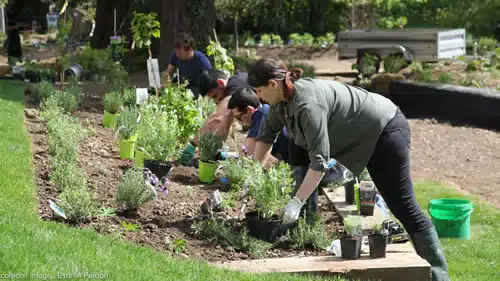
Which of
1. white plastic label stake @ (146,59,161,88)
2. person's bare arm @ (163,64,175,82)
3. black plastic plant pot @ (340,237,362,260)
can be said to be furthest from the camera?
person's bare arm @ (163,64,175,82)

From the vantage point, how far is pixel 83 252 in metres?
4.63

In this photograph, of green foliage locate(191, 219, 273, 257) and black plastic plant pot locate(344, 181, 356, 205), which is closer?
green foliage locate(191, 219, 273, 257)

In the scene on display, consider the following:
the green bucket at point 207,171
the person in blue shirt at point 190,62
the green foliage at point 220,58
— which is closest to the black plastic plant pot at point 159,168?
the green bucket at point 207,171

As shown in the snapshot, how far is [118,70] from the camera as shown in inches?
612

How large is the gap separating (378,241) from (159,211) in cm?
170

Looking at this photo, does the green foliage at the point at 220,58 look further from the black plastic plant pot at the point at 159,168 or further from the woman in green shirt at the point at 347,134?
the woman in green shirt at the point at 347,134

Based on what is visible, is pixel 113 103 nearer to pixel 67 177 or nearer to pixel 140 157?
pixel 140 157

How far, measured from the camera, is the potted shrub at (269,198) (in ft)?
18.2

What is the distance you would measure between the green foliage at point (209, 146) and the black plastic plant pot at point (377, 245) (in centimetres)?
254

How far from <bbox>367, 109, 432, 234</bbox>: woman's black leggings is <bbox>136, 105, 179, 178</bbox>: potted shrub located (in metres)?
2.45

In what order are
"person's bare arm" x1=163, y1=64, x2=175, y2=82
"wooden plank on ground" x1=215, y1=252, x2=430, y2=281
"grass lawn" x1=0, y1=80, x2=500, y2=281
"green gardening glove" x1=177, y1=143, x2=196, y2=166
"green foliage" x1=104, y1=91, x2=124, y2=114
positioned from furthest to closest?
"person's bare arm" x1=163, y1=64, x2=175, y2=82 < "green foliage" x1=104, y1=91, x2=124, y2=114 < "green gardening glove" x1=177, y1=143, x2=196, y2=166 < "wooden plank on ground" x1=215, y1=252, x2=430, y2=281 < "grass lawn" x1=0, y1=80, x2=500, y2=281

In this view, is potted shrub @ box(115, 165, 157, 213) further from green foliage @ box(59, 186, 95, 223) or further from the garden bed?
green foliage @ box(59, 186, 95, 223)

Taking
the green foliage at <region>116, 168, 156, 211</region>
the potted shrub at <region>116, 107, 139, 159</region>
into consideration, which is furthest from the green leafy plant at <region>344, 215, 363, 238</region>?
the potted shrub at <region>116, 107, 139, 159</region>

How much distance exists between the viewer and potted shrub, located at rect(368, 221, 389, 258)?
5293 millimetres
